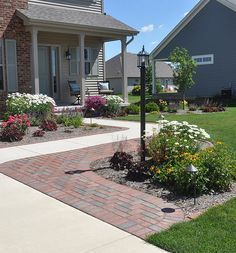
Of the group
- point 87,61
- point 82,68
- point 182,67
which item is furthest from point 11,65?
point 182,67

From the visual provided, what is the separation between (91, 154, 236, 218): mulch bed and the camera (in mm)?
4633

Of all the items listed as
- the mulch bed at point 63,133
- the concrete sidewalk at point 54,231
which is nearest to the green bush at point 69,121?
the mulch bed at point 63,133

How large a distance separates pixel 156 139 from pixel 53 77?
11432mm

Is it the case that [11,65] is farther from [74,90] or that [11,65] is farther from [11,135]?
[11,135]

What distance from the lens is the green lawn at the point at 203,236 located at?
11.5ft

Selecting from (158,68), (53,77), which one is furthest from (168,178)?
(158,68)

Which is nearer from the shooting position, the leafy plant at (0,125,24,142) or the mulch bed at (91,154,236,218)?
the mulch bed at (91,154,236,218)

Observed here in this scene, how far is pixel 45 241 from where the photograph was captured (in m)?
3.72

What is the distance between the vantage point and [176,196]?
505 cm

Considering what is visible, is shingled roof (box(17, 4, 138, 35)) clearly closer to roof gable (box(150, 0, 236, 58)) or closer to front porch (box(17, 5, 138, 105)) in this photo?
front porch (box(17, 5, 138, 105))

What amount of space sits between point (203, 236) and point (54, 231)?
1.46 meters

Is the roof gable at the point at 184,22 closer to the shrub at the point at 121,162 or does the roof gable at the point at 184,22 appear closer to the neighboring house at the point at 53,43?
the neighboring house at the point at 53,43

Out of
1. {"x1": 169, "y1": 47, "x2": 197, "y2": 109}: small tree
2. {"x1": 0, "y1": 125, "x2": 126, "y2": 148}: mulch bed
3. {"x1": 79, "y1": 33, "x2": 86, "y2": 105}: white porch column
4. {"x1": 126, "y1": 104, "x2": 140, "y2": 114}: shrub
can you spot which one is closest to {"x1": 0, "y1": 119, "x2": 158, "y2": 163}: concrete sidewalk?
{"x1": 0, "y1": 125, "x2": 126, "y2": 148}: mulch bed

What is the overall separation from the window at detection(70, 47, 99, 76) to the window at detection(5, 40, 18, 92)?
3679 millimetres
